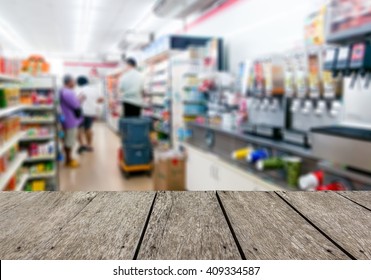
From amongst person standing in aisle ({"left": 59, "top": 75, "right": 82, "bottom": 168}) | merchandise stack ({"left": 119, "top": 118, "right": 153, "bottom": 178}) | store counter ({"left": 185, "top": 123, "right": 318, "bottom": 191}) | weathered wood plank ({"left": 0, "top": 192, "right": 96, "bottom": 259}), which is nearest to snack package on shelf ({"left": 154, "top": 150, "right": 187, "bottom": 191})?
store counter ({"left": 185, "top": 123, "right": 318, "bottom": 191})

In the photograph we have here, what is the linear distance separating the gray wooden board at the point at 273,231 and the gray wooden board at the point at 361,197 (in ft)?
0.62

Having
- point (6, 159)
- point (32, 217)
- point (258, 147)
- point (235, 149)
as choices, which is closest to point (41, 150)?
point (6, 159)

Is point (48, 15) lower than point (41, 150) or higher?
higher

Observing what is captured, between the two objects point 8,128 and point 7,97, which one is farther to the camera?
point 8,128

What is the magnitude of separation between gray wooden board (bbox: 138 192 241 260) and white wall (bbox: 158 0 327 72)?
135 inches

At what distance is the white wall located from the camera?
4117 mm

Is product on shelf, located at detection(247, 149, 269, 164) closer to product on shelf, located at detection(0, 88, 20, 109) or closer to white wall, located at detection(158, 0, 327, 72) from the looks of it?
white wall, located at detection(158, 0, 327, 72)

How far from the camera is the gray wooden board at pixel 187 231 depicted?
0.60 meters

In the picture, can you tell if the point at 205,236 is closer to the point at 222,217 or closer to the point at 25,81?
the point at 222,217

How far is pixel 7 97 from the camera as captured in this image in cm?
306

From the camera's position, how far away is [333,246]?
2.08 ft

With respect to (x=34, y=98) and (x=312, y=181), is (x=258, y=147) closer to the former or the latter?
(x=312, y=181)

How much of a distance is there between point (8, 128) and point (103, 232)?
2857mm
